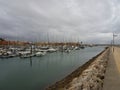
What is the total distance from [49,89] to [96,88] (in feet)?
20.9

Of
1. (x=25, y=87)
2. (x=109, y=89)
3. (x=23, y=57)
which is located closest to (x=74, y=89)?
(x=109, y=89)

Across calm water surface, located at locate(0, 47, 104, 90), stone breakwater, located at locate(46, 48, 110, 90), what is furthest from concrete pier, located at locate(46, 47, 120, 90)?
calm water surface, located at locate(0, 47, 104, 90)

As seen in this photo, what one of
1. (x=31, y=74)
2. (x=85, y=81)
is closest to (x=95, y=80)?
(x=85, y=81)

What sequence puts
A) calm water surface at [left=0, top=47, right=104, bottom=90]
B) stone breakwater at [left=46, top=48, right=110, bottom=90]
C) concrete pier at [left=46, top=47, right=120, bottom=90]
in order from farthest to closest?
1. calm water surface at [left=0, top=47, right=104, bottom=90]
2. stone breakwater at [left=46, top=48, right=110, bottom=90]
3. concrete pier at [left=46, top=47, right=120, bottom=90]

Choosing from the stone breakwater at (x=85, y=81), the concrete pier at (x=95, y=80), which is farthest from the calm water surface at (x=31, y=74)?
the concrete pier at (x=95, y=80)

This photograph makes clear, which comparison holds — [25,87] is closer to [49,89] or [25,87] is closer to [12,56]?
[49,89]

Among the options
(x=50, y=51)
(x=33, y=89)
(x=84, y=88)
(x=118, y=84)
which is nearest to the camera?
(x=118, y=84)

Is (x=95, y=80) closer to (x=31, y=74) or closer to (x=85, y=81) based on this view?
(x=85, y=81)

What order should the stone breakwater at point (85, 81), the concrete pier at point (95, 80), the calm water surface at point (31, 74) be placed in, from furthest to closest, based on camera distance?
the calm water surface at point (31, 74), the stone breakwater at point (85, 81), the concrete pier at point (95, 80)

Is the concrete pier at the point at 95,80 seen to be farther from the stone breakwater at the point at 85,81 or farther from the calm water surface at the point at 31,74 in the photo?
the calm water surface at the point at 31,74

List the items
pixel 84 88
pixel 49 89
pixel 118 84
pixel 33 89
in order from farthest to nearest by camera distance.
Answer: pixel 33 89 → pixel 49 89 → pixel 84 88 → pixel 118 84

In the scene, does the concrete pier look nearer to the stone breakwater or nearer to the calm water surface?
the stone breakwater

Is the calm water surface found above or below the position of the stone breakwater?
below

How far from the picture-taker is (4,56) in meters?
57.0
